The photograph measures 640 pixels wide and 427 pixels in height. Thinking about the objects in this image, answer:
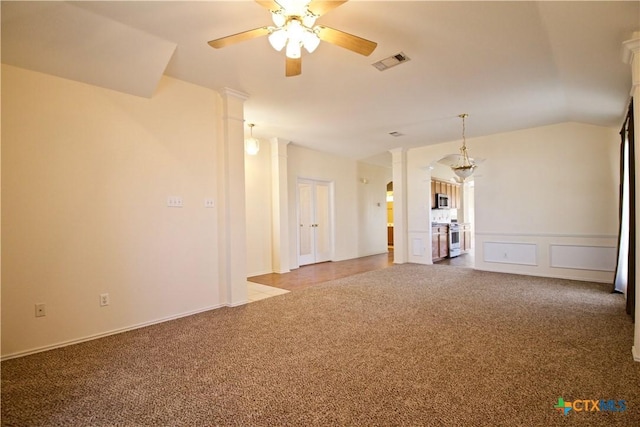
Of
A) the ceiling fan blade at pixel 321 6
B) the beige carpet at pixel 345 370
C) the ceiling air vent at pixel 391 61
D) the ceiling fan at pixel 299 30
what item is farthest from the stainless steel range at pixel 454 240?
the ceiling fan blade at pixel 321 6

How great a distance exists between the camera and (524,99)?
406cm

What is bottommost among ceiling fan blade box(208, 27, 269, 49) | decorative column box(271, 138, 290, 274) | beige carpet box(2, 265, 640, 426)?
beige carpet box(2, 265, 640, 426)

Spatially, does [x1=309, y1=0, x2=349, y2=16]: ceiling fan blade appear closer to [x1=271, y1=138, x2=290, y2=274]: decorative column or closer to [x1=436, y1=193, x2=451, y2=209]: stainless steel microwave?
[x1=271, y1=138, x2=290, y2=274]: decorative column

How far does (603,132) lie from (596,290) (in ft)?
8.30

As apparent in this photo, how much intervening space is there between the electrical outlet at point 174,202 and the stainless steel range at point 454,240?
679cm

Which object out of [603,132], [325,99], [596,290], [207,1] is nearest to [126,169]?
[207,1]

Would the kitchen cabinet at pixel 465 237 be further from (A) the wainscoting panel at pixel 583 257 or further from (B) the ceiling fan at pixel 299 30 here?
(B) the ceiling fan at pixel 299 30

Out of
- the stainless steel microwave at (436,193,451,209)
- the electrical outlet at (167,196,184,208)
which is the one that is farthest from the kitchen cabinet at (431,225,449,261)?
the electrical outlet at (167,196,184,208)

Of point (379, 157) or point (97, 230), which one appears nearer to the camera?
point (97, 230)

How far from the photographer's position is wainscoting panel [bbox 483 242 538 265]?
5.53 m

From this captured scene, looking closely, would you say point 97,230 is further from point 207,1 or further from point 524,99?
point 524,99

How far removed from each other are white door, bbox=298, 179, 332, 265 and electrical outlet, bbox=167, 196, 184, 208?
366 centimetres

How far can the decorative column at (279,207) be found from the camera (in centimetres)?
615

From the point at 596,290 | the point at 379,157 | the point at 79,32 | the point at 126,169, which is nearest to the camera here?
the point at 79,32
